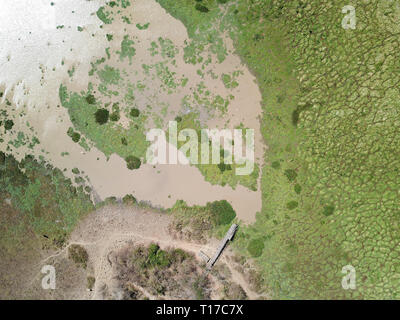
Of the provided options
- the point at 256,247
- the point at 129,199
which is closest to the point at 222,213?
the point at 256,247

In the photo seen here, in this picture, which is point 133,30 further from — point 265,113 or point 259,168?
point 259,168

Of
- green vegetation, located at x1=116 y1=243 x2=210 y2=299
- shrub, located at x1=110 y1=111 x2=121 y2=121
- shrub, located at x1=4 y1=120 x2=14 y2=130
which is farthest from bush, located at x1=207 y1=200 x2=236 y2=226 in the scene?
shrub, located at x1=4 y1=120 x2=14 y2=130

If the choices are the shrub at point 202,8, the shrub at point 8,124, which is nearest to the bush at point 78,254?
the shrub at point 8,124

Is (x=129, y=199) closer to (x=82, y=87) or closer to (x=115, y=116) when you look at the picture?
(x=115, y=116)

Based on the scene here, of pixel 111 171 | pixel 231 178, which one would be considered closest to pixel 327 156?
pixel 231 178

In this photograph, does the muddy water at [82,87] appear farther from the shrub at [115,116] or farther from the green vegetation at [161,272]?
the green vegetation at [161,272]

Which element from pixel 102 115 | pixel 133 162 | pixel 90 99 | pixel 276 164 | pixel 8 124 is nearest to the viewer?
pixel 276 164

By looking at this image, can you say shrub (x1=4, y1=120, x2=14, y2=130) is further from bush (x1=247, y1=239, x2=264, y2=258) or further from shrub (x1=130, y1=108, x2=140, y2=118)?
bush (x1=247, y1=239, x2=264, y2=258)

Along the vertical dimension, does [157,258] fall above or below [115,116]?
below
